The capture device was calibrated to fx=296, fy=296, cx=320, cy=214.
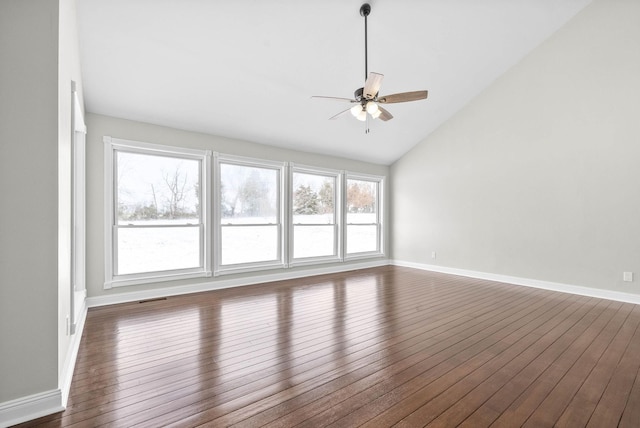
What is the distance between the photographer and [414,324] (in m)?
3.36

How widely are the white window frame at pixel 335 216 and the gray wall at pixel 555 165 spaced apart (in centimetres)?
212

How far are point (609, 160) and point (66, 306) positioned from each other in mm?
6743

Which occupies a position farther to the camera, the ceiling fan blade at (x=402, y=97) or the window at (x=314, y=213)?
the window at (x=314, y=213)

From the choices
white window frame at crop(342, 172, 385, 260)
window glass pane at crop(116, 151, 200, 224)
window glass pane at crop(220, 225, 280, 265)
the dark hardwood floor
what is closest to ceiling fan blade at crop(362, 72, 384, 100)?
the dark hardwood floor

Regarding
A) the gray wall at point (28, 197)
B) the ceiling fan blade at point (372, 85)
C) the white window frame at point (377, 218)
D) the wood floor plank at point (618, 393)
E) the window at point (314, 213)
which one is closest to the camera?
the gray wall at point (28, 197)

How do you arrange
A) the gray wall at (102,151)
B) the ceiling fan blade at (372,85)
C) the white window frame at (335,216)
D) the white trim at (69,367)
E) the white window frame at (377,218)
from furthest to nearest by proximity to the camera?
the white window frame at (377,218) → the white window frame at (335,216) → the gray wall at (102,151) → the ceiling fan blade at (372,85) → the white trim at (69,367)

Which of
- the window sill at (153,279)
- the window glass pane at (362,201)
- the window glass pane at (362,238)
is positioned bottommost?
the window sill at (153,279)

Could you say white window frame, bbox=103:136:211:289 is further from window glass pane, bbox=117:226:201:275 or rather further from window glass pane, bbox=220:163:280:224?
window glass pane, bbox=220:163:280:224

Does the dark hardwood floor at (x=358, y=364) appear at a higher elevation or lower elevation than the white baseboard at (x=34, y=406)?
lower

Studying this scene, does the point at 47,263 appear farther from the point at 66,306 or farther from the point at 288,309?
the point at 288,309

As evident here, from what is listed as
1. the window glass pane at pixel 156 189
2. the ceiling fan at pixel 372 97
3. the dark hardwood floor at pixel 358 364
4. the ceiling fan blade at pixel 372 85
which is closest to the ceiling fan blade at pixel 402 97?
the ceiling fan at pixel 372 97

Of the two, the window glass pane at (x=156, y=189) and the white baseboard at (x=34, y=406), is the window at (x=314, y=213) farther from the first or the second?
the white baseboard at (x=34, y=406)

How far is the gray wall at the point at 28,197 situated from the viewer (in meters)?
1.68

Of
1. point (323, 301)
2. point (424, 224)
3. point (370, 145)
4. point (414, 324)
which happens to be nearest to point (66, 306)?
point (323, 301)
